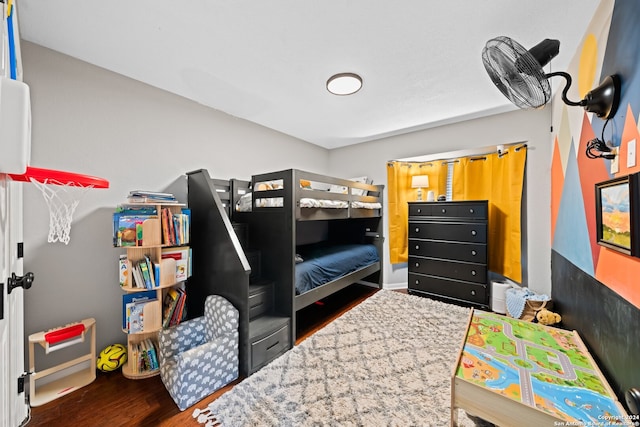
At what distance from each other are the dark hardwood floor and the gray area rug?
18 centimetres

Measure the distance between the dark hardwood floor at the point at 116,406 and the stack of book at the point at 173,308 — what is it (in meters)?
0.43

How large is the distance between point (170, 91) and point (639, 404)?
3676mm

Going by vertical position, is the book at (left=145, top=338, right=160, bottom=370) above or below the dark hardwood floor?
above

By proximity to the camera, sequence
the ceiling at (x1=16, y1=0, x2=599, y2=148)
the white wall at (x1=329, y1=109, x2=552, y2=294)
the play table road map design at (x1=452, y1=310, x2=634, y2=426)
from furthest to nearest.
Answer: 1. the white wall at (x1=329, y1=109, x2=552, y2=294)
2. the ceiling at (x1=16, y1=0, x2=599, y2=148)
3. the play table road map design at (x1=452, y1=310, x2=634, y2=426)

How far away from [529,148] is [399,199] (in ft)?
5.50

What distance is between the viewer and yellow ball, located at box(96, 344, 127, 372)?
188 centimetres

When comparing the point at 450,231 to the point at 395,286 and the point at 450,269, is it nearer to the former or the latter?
the point at 450,269

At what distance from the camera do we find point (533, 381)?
42.9 inches

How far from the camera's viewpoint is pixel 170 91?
2424 mm

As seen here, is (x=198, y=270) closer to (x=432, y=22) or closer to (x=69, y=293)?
(x=69, y=293)

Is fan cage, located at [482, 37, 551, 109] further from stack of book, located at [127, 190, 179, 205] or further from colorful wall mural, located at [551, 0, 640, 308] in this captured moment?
stack of book, located at [127, 190, 179, 205]

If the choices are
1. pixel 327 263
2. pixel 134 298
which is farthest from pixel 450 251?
pixel 134 298

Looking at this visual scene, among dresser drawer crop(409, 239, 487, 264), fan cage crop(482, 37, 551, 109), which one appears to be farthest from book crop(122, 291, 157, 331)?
dresser drawer crop(409, 239, 487, 264)

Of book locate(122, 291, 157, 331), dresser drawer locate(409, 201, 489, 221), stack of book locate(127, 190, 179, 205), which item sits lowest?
book locate(122, 291, 157, 331)
